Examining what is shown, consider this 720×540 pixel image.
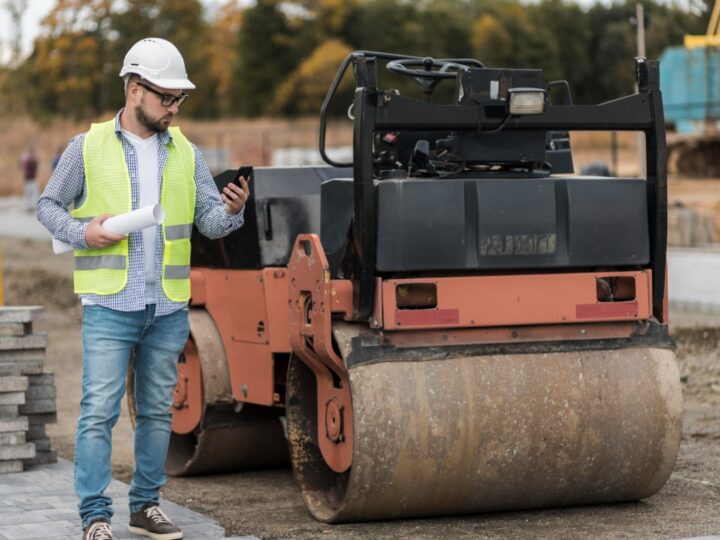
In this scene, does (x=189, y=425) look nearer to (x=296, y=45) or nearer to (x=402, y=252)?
(x=402, y=252)

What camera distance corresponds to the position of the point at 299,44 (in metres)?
73.8

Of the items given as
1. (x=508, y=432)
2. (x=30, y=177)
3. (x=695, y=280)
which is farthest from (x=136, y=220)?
(x=30, y=177)

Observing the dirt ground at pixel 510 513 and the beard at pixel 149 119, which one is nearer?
the beard at pixel 149 119

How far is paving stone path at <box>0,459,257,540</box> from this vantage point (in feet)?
19.0

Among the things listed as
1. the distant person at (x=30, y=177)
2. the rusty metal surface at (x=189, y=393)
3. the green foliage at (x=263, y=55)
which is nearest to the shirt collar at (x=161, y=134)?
the rusty metal surface at (x=189, y=393)

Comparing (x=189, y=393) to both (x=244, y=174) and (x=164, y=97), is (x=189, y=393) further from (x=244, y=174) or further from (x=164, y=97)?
(x=164, y=97)

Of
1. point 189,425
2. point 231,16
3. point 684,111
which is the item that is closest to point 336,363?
point 189,425

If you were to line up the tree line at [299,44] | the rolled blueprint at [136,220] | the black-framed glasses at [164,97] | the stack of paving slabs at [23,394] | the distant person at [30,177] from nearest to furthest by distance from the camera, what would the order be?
the rolled blueprint at [136,220]
the black-framed glasses at [164,97]
the stack of paving slabs at [23,394]
the distant person at [30,177]
the tree line at [299,44]

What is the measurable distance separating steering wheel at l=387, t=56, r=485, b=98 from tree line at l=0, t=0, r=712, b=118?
2232 inches

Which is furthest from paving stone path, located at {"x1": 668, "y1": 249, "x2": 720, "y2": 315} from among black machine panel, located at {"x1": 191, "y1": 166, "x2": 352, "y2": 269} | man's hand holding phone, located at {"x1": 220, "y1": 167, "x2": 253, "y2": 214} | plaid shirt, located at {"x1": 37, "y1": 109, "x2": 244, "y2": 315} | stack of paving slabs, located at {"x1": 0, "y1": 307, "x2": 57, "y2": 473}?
plaid shirt, located at {"x1": 37, "y1": 109, "x2": 244, "y2": 315}

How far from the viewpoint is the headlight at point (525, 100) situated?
19.2 feet

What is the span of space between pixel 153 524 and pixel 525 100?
228cm

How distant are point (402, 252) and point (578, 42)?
71.5 m

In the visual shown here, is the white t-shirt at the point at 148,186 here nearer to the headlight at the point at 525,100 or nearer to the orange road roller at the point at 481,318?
the orange road roller at the point at 481,318
